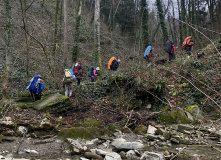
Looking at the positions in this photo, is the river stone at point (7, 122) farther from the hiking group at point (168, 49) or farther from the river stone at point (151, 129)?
the hiking group at point (168, 49)

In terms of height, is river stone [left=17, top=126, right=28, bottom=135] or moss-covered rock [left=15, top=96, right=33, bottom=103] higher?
moss-covered rock [left=15, top=96, right=33, bottom=103]

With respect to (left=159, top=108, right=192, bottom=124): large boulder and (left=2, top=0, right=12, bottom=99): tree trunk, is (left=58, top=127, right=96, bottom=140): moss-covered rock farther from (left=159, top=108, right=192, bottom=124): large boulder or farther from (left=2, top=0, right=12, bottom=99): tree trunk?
(left=2, top=0, right=12, bottom=99): tree trunk

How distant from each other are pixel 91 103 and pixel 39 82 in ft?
8.84

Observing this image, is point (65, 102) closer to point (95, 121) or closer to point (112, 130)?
point (95, 121)

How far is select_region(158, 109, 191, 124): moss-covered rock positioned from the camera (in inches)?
283

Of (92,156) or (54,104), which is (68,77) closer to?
(54,104)

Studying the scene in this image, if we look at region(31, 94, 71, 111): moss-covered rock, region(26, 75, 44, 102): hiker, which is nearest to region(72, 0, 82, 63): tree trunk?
region(26, 75, 44, 102): hiker

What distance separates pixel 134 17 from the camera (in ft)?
98.5

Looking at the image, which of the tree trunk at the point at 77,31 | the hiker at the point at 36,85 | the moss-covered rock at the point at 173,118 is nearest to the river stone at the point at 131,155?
the moss-covered rock at the point at 173,118

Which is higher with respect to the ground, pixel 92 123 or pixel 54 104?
pixel 54 104

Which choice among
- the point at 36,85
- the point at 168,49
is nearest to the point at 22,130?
the point at 36,85

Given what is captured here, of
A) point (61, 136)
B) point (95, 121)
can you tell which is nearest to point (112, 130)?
point (95, 121)

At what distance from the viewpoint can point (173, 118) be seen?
725 centimetres

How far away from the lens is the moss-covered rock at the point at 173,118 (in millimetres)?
7197
